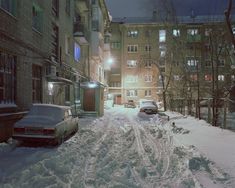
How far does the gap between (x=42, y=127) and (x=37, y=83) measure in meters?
6.98

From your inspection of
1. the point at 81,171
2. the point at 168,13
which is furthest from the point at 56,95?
the point at 81,171

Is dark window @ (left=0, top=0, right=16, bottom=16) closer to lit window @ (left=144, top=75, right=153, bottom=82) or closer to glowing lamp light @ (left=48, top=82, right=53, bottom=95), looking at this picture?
glowing lamp light @ (left=48, top=82, right=53, bottom=95)

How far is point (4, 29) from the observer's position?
12969 mm

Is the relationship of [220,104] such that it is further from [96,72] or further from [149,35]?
[149,35]

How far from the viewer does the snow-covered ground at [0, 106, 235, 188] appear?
6.62 metres

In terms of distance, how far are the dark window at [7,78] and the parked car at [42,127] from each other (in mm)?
1350

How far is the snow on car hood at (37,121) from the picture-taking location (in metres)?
11.5

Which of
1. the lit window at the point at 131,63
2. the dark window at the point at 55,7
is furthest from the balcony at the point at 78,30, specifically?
the lit window at the point at 131,63

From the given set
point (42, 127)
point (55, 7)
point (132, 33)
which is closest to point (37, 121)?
point (42, 127)

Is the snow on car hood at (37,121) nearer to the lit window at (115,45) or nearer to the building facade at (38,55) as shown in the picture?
the building facade at (38,55)

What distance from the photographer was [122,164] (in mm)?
8453

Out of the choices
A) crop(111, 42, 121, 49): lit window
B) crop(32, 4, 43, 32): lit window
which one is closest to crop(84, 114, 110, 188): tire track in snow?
crop(32, 4, 43, 32): lit window

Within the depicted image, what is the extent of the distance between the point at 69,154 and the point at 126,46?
5238 centimetres

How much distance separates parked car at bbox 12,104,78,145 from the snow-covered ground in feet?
1.14
